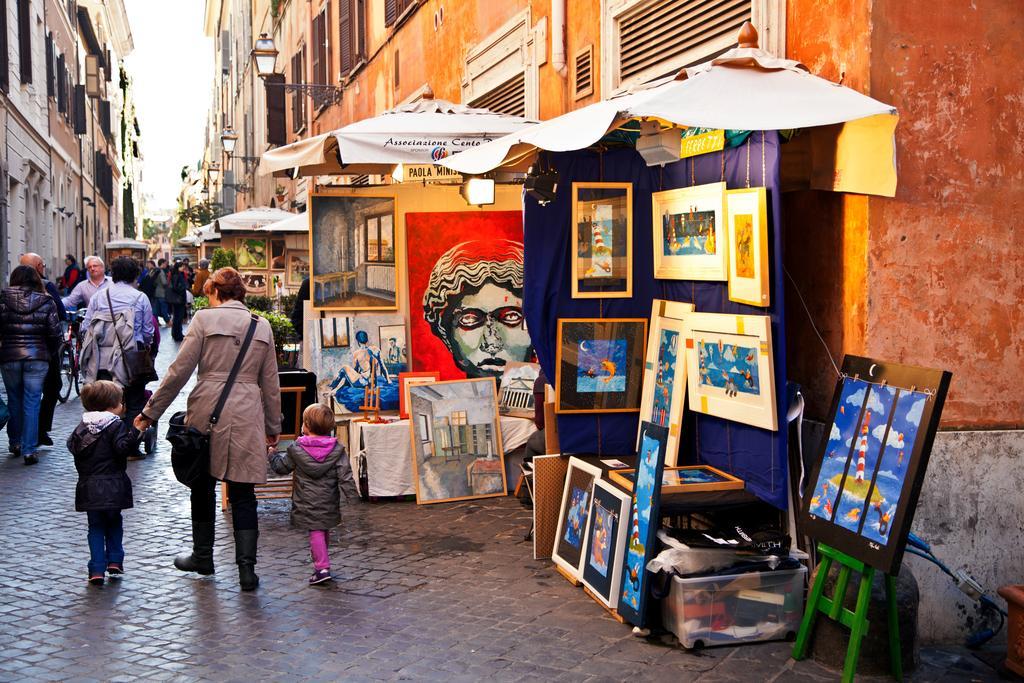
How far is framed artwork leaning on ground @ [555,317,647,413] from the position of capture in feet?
21.0

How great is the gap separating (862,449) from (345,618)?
255 centimetres

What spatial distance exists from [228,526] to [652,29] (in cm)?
456

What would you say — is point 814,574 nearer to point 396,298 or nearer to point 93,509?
point 93,509

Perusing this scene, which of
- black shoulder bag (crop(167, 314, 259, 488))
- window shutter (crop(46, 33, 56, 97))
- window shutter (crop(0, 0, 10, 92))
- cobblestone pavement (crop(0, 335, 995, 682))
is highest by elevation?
window shutter (crop(46, 33, 56, 97))

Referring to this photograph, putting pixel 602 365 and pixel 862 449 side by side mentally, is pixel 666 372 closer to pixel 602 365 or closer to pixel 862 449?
pixel 602 365

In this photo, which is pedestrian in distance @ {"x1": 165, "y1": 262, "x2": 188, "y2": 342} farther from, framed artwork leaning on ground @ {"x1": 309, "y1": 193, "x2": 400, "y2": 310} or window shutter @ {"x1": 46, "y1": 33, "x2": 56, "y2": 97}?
framed artwork leaning on ground @ {"x1": 309, "y1": 193, "x2": 400, "y2": 310}

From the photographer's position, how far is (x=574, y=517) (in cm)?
608

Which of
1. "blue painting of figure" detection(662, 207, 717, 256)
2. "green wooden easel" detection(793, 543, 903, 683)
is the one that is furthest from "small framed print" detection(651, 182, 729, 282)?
"green wooden easel" detection(793, 543, 903, 683)

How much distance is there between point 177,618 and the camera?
5.46m

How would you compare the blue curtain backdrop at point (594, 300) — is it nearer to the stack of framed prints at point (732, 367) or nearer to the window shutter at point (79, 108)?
the stack of framed prints at point (732, 367)

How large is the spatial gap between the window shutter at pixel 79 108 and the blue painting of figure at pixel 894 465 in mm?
30783

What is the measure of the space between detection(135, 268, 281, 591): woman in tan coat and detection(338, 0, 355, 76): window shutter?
1494 centimetres

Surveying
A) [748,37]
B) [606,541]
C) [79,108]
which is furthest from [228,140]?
[606,541]

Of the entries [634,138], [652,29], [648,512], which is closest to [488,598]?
[648,512]
